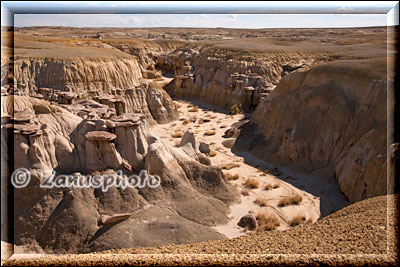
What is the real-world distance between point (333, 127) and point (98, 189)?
14103 mm

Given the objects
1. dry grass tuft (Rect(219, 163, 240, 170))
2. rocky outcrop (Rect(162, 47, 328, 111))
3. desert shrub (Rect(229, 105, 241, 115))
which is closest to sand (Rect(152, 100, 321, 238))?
dry grass tuft (Rect(219, 163, 240, 170))

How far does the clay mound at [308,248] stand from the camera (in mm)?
7617

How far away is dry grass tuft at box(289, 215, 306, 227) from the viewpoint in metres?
16.0

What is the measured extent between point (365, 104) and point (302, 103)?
4.47m

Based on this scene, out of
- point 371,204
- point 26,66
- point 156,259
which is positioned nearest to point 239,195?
point 371,204

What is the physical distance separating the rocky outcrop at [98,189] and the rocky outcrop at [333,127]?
20.1ft

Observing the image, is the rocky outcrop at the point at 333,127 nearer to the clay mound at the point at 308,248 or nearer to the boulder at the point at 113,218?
the clay mound at the point at 308,248

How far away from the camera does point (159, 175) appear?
16.1 metres

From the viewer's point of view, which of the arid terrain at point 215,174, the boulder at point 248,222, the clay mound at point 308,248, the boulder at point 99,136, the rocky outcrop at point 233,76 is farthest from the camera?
the rocky outcrop at point 233,76

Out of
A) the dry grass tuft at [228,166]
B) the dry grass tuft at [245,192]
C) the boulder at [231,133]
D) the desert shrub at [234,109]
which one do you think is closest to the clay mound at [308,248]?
the dry grass tuft at [245,192]

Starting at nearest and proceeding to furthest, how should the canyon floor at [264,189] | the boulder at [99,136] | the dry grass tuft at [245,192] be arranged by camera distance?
1. the boulder at [99,136]
2. the canyon floor at [264,189]
3. the dry grass tuft at [245,192]

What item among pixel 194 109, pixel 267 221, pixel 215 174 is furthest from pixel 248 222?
pixel 194 109

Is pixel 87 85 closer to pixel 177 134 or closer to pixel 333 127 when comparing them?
pixel 177 134

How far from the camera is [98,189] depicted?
47.9 feet
